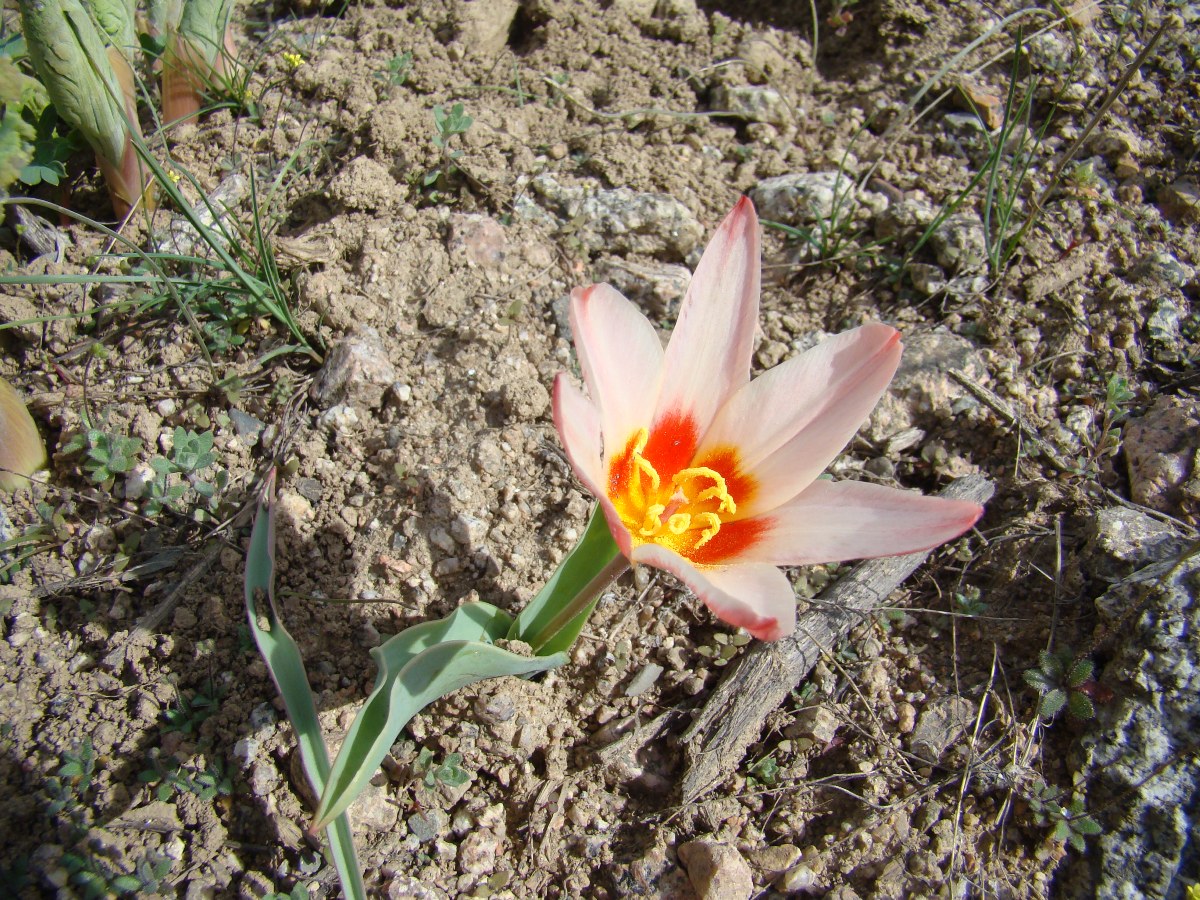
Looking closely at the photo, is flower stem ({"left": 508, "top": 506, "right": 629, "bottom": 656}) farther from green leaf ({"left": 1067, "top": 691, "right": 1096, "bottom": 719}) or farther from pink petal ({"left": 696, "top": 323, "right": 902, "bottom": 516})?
green leaf ({"left": 1067, "top": 691, "right": 1096, "bottom": 719})

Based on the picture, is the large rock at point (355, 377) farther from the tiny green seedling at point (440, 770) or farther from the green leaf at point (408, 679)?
the tiny green seedling at point (440, 770)

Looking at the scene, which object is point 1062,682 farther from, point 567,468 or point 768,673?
point 567,468

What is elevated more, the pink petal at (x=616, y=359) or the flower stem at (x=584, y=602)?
the pink petal at (x=616, y=359)

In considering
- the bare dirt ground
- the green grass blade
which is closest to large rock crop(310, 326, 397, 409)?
the bare dirt ground

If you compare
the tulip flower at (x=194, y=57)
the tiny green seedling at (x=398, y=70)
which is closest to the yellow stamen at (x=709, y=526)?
the tiny green seedling at (x=398, y=70)

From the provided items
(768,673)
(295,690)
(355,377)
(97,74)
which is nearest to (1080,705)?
(768,673)

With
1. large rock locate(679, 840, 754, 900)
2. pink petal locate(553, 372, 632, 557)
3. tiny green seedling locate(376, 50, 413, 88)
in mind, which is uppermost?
tiny green seedling locate(376, 50, 413, 88)

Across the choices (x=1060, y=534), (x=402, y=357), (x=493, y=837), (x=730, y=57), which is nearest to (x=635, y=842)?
(x=493, y=837)
